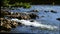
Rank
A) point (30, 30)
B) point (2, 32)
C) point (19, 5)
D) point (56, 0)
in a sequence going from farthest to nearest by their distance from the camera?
point (56, 0)
point (19, 5)
point (30, 30)
point (2, 32)

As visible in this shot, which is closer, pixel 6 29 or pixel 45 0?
pixel 6 29

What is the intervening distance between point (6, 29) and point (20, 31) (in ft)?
7.21

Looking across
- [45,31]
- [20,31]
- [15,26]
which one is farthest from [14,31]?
[45,31]

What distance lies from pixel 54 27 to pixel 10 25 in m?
7.32

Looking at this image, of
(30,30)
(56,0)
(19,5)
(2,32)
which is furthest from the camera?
(56,0)

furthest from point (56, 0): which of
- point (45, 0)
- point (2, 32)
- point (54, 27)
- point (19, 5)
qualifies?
point (2, 32)

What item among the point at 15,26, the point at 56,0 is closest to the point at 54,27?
the point at 15,26

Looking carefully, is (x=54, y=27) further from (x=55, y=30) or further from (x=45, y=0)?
(x=45, y=0)

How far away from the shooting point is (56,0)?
9088 cm

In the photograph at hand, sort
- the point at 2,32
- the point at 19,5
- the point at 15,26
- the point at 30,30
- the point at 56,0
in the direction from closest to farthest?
the point at 2,32
the point at 30,30
the point at 15,26
the point at 19,5
the point at 56,0

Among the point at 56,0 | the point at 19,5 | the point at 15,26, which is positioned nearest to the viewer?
the point at 15,26

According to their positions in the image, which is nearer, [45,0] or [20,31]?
[20,31]

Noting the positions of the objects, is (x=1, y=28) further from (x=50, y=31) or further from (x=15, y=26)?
(x=50, y=31)

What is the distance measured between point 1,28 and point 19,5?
3816 centimetres
